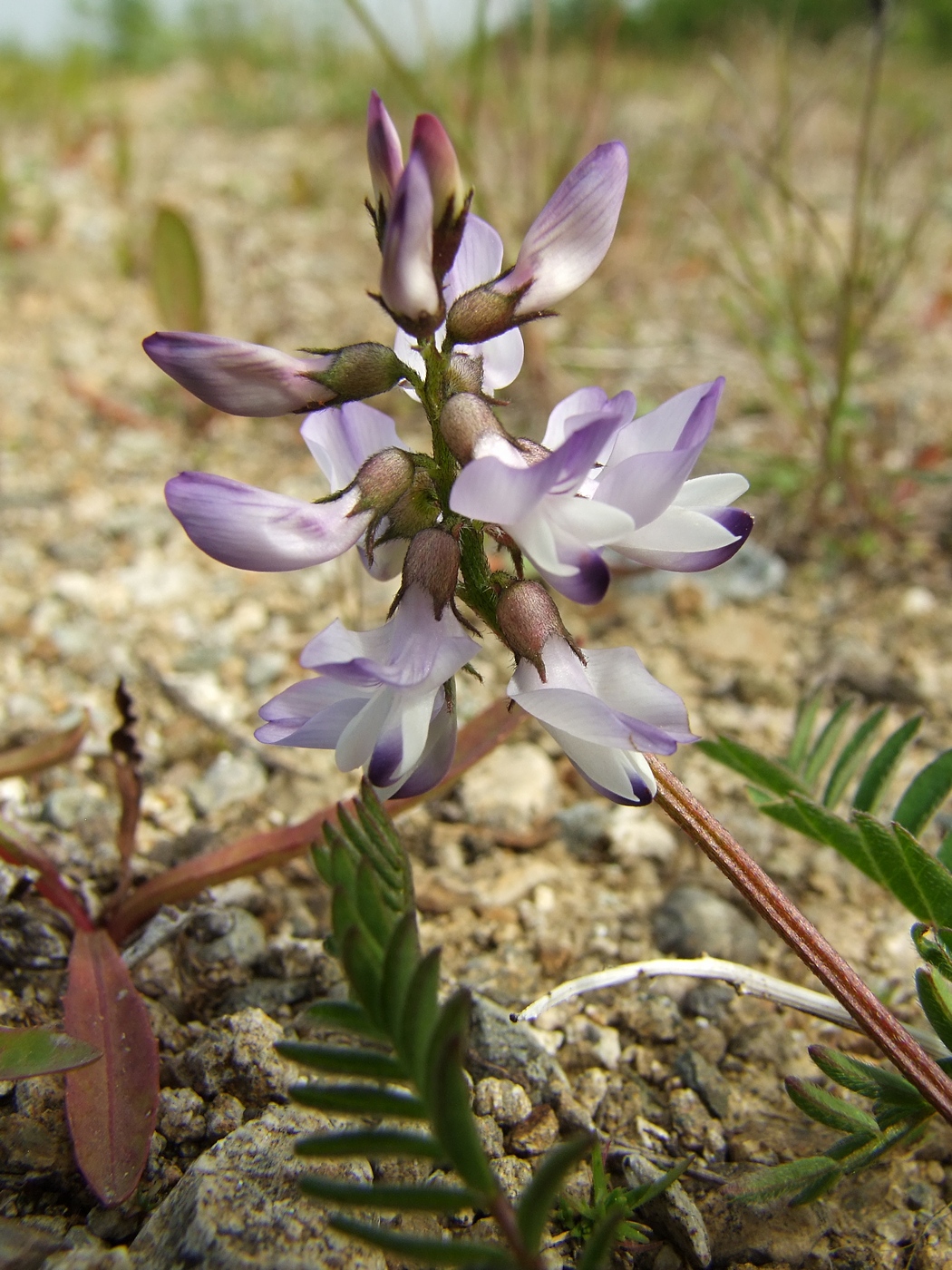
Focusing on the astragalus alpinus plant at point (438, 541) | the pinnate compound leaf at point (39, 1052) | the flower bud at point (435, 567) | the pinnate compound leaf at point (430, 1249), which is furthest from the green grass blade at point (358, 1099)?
the flower bud at point (435, 567)

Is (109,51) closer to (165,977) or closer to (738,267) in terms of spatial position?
(738,267)

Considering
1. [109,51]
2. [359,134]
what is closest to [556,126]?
[359,134]

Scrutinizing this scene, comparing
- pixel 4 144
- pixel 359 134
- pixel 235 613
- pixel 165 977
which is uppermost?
pixel 359 134

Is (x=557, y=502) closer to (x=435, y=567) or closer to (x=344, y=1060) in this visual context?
(x=435, y=567)

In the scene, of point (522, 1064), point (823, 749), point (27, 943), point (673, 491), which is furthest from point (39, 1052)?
point (823, 749)

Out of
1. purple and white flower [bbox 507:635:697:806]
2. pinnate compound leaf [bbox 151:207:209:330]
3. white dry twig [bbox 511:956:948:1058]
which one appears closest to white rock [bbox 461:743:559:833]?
white dry twig [bbox 511:956:948:1058]

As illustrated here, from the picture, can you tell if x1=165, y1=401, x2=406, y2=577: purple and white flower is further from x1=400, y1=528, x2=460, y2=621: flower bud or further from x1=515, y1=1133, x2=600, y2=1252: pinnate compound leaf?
x1=515, y1=1133, x2=600, y2=1252: pinnate compound leaf

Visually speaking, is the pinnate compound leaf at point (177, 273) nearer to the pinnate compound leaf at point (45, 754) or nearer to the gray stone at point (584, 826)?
the pinnate compound leaf at point (45, 754)
